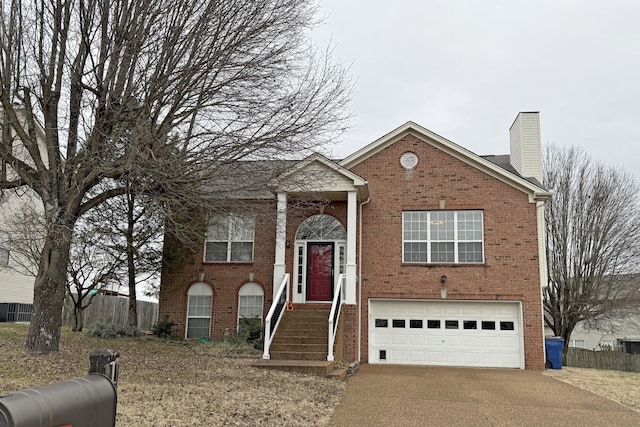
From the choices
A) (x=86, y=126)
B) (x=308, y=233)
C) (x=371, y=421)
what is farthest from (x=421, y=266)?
(x=86, y=126)

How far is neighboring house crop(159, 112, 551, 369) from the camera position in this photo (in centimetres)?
1683

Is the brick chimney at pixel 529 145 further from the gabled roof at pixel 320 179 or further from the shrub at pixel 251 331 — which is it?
the shrub at pixel 251 331

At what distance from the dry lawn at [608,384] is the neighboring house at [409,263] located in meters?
1.36

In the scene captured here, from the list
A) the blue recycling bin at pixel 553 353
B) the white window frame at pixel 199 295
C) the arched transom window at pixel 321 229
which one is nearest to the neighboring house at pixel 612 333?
the blue recycling bin at pixel 553 353

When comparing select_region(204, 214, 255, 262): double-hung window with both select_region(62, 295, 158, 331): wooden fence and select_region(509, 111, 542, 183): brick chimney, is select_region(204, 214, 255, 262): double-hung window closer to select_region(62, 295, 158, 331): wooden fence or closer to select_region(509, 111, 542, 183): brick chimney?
select_region(62, 295, 158, 331): wooden fence

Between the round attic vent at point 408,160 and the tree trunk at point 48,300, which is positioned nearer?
the tree trunk at point 48,300

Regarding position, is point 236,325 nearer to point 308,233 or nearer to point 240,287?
point 240,287

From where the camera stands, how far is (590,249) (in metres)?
25.6

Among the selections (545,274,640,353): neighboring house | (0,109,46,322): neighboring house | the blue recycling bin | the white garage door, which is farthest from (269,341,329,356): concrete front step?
(545,274,640,353): neighboring house

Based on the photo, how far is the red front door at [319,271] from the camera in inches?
694

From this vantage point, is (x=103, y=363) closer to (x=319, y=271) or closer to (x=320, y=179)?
(x=320, y=179)

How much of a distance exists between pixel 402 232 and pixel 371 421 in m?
9.68

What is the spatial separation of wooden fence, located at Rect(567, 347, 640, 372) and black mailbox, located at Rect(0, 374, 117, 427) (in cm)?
2363

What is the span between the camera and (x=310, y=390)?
1017 cm
